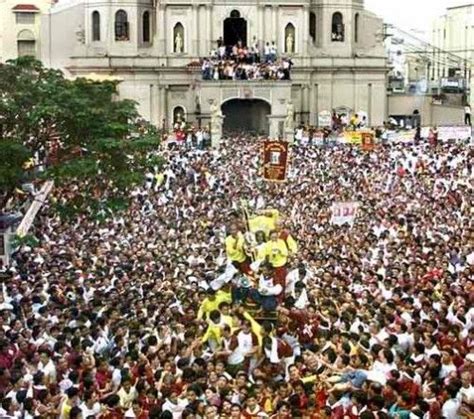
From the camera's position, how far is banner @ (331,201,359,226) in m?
26.6

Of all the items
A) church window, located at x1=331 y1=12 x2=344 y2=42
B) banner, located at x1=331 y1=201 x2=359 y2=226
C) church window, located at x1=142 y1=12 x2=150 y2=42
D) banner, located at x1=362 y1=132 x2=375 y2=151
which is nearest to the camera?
banner, located at x1=331 y1=201 x2=359 y2=226

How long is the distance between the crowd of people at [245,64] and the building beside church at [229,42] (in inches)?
21.3

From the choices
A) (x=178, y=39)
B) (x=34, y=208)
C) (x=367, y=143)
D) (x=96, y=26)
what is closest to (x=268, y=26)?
(x=178, y=39)

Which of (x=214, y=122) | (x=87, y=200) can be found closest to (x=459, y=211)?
(x=87, y=200)

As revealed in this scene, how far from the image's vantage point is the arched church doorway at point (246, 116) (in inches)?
2413

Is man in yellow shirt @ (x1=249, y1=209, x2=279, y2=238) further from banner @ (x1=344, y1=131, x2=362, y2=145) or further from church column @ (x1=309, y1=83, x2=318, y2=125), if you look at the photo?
church column @ (x1=309, y1=83, x2=318, y2=125)

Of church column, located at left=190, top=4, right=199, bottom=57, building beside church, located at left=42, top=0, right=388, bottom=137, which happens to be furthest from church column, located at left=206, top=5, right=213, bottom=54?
church column, located at left=190, top=4, right=199, bottom=57

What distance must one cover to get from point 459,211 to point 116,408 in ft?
59.0

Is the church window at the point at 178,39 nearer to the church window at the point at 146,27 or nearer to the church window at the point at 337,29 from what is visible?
the church window at the point at 146,27

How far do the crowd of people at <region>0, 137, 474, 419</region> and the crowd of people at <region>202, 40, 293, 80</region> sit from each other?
1092 inches

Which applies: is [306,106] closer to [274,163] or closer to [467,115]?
[467,115]

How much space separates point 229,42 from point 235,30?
0.74 metres

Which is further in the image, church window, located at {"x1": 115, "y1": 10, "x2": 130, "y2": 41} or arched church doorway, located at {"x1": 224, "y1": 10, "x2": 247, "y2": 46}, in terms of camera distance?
church window, located at {"x1": 115, "y1": 10, "x2": 130, "y2": 41}

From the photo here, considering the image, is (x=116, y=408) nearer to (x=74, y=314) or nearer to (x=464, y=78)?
(x=74, y=314)
